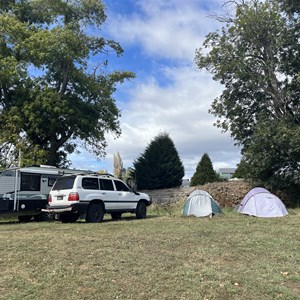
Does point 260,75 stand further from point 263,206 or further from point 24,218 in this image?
point 24,218

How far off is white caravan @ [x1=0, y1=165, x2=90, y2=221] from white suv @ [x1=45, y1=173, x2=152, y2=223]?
1.80 meters

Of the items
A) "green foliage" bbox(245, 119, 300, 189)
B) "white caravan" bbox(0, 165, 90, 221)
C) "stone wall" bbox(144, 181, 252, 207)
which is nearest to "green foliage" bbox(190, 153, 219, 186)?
"stone wall" bbox(144, 181, 252, 207)

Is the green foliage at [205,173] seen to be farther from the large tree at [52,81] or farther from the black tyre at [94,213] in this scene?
the black tyre at [94,213]

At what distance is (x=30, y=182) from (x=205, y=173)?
16519mm

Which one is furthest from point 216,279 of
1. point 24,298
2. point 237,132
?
point 237,132

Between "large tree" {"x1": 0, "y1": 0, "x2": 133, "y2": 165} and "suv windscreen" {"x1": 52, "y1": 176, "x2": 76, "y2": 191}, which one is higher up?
"large tree" {"x1": 0, "y1": 0, "x2": 133, "y2": 165}

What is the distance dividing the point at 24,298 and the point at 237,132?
22605mm

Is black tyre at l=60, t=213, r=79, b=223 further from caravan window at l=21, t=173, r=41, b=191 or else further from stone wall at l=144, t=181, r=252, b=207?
stone wall at l=144, t=181, r=252, b=207

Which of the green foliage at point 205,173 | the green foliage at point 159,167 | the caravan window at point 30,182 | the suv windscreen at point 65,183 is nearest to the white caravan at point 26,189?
the caravan window at point 30,182

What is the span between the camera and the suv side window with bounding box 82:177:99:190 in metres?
16.1

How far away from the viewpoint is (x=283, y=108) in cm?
2530

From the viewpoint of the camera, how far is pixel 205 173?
31516mm

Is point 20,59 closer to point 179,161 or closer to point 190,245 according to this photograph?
point 179,161

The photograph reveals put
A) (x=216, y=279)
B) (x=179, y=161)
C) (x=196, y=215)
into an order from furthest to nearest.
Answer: (x=179, y=161)
(x=196, y=215)
(x=216, y=279)
